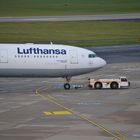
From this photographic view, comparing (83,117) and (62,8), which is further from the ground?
(62,8)

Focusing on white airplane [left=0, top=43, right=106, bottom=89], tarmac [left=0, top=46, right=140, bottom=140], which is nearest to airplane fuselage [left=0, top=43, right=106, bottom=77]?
white airplane [left=0, top=43, right=106, bottom=89]

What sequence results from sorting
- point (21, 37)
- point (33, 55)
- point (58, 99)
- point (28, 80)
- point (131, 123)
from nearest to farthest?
point (131, 123), point (58, 99), point (33, 55), point (28, 80), point (21, 37)

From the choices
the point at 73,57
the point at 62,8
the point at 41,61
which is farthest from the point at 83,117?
the point at 62,8

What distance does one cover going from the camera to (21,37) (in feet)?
359

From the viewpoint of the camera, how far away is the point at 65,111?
47.2 metres

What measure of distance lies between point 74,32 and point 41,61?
60050 mm

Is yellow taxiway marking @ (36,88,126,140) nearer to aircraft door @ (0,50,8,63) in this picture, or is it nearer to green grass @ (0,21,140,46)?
aircraft door @ (0,50,8,63)

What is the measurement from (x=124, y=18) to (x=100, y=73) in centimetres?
6731

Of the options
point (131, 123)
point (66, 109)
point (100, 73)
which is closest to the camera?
point (131, 123)

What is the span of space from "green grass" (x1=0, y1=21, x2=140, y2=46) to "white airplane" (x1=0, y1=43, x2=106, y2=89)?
40.8 m

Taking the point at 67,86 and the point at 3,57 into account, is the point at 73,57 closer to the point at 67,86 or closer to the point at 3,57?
the point at 67,86

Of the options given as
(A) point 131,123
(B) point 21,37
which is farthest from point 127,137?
(B) point 21,37

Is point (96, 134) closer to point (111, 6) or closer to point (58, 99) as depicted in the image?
point (58, 99)

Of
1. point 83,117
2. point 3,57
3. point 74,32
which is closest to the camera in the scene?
point 83,117
